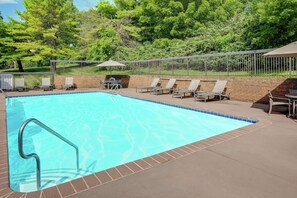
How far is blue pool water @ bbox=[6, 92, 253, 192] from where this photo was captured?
4422 mm

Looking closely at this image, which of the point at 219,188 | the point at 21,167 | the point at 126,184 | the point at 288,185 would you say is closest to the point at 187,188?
the point at 219,188

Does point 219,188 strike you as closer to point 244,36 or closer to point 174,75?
point 174,75

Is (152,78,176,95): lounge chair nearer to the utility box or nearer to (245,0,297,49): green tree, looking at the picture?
(245,0,297,49): green tree

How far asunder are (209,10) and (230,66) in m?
22.2

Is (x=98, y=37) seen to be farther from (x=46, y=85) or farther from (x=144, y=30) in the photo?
(x=46, y=85)

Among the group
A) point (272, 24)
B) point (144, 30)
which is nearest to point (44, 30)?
point (144, 30)

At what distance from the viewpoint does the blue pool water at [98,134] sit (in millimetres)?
4422

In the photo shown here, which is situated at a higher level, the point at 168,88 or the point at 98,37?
the point at 98,37

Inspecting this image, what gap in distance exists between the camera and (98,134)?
6.62 m

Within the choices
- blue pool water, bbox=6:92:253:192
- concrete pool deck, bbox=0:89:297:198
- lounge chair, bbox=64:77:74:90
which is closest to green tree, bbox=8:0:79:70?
lounge chair, bbox=64:77:74:90

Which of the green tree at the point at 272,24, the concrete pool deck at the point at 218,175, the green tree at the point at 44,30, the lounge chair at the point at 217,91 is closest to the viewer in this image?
the concrete pool deck at the point at 218,175

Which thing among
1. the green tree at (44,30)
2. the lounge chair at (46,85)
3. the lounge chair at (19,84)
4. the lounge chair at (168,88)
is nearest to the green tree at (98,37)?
the green tree at (44,30)

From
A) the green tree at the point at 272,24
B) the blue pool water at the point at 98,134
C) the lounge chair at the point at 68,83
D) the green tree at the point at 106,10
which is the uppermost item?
the green tree at the point at 106,10

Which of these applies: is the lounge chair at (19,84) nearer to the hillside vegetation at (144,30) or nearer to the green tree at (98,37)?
the hillside vegetation at (144,30)
